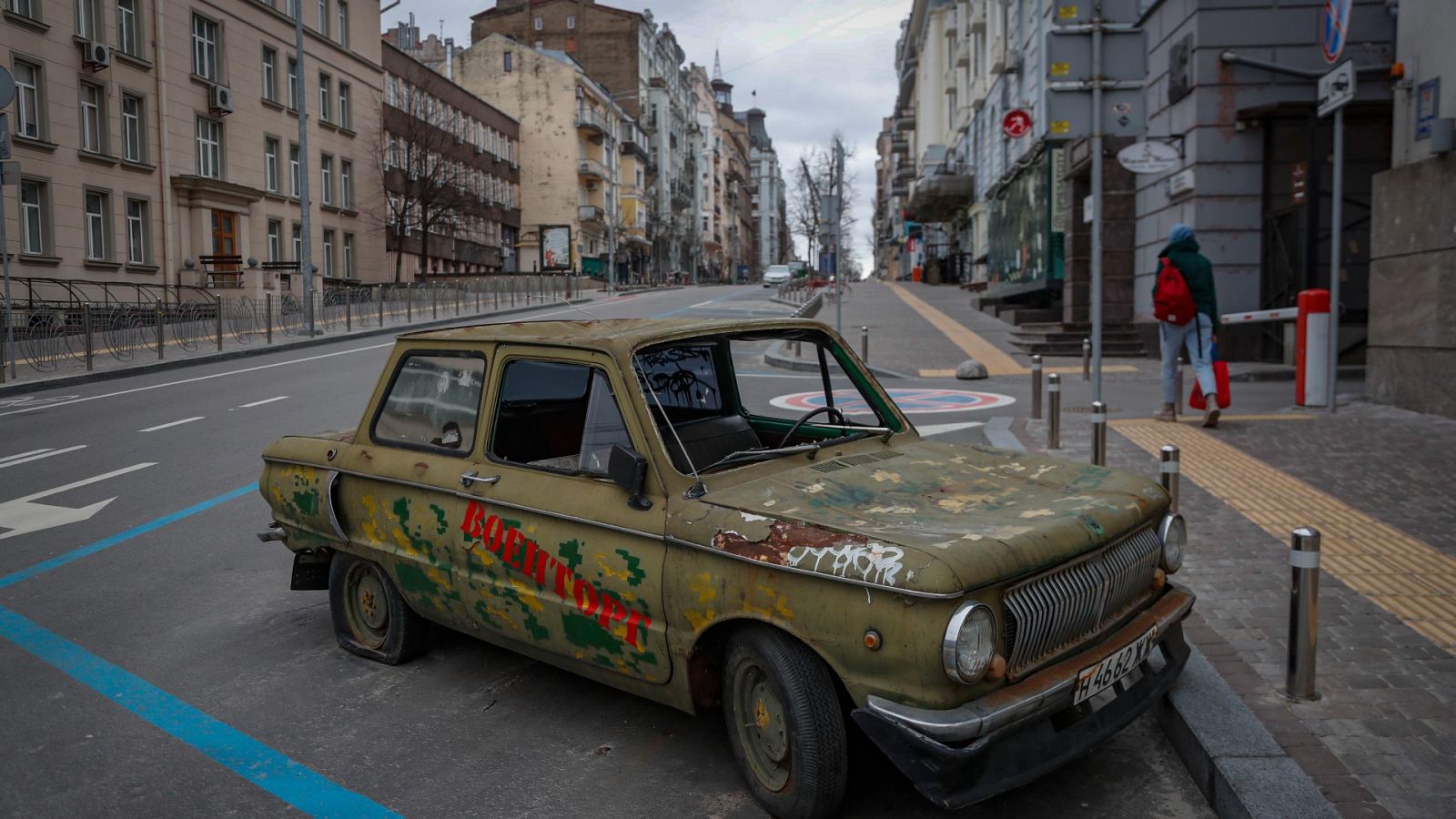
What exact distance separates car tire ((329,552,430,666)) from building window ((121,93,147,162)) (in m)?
30.9

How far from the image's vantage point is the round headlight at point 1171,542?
158 inches

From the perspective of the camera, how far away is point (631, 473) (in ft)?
12.3

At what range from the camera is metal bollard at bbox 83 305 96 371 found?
65.2 ft

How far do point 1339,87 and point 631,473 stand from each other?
8.88m

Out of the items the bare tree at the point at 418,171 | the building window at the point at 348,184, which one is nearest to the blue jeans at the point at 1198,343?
the building window at the point at 348,184

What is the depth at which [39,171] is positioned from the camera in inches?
1086

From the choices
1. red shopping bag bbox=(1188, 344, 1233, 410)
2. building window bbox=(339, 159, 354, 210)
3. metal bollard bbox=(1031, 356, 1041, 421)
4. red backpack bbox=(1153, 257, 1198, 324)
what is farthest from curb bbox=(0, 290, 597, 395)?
building window bbox=(339, 159, 354, 210)

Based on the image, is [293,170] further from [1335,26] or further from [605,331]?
[605,331]

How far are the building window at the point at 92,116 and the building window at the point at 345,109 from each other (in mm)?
16280

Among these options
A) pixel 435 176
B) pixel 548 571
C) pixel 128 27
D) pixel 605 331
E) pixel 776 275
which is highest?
pixel 128 27

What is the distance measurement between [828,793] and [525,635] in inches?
56.3

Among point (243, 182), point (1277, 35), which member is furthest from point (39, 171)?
point (1277, 35)

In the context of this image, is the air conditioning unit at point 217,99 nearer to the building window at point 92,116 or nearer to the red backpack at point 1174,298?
the building window at point 92,116

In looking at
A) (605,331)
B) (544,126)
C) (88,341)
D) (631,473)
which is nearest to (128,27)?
(88,341)
